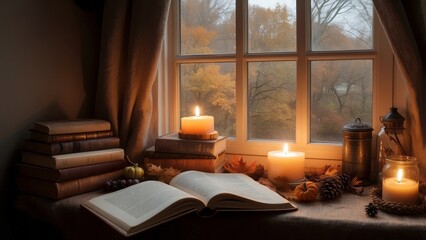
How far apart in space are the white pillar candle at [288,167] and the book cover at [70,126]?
1.97ft

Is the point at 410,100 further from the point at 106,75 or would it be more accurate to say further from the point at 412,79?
the point at 106,75

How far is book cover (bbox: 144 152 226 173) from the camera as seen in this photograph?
5.04ft

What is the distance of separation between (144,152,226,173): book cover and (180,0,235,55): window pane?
0.46 m

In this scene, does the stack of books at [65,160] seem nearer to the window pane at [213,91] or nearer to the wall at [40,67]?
the wall at [40,67]

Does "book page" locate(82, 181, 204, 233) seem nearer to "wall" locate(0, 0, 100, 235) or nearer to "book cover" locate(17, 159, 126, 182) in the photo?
"book cover" locate(17, 159, 126, 182)

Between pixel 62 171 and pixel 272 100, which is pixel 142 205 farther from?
pixel 272 100

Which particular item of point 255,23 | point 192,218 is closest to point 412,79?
point 255,23

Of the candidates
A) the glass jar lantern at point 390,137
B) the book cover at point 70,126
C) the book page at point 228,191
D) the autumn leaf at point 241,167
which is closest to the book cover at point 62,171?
the book cover at point 70,126

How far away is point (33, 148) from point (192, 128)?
0.54m

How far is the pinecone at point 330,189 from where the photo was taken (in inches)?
51.8

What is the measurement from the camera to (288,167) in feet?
4.75

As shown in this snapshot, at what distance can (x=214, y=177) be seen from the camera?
1418 mm

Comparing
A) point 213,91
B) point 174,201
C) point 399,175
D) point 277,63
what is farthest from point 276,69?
point 174,201

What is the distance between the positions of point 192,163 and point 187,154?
0.12 feet
